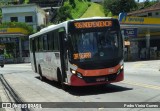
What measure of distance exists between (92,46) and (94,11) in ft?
325

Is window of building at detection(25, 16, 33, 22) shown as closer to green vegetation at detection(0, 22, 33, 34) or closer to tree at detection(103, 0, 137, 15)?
green vegetation at detection(0, 22, 33, 34)

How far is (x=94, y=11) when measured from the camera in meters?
114

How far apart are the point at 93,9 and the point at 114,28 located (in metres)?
101

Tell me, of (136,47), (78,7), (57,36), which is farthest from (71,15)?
(57,36)

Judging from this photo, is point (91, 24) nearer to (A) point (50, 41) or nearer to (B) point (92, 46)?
(B) point (92, 46)

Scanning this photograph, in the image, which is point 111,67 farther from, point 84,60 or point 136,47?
point 136,47

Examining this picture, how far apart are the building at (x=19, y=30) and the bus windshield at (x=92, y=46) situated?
5026 cm

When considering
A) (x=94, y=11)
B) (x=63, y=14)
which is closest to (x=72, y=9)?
(x=94, y=11)

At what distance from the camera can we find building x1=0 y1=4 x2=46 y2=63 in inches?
2617

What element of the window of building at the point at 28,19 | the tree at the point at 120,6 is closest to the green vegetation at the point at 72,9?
the tree at the point at 120,6

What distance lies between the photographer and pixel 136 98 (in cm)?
1344

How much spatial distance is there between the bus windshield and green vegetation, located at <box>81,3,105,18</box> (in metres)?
92.4

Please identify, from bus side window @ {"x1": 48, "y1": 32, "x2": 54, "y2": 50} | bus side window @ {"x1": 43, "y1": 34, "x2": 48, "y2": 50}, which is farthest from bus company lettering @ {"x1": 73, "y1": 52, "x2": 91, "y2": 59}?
bus side window @ {"x1": 43, "y1": 34, "x2": 48, "y2": 50}

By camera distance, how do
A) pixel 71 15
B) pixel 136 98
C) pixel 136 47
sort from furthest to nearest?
pixel 71 15, pixel 136 47, pixel 136 98
